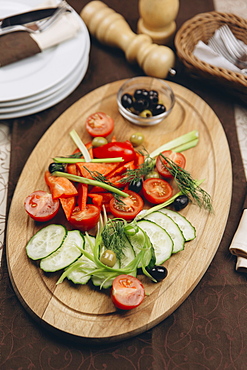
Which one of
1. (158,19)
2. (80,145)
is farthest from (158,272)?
(158,19)

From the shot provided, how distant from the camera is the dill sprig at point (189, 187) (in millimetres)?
2174

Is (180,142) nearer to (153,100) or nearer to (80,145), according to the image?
(153,100)

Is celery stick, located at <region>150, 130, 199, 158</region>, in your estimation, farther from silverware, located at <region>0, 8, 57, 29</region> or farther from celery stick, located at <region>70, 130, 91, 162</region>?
silverware, located at <region>0, 8, 57, 29</region>

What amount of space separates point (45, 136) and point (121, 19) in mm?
1115

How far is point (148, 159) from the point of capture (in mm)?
2350

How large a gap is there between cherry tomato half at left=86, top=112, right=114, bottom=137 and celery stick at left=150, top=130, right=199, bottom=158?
32cm

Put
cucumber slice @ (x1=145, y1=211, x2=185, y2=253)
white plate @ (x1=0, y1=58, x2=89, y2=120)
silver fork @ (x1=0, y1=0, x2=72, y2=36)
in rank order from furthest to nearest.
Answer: silver fork @ (x1=0, y1=0, x2=72, y2=36) < white plate @ (x1=0, y1=58, x2=89, y2=120) < cucumber slice @ (x1=145, y1=211, x2=185, y2=253)

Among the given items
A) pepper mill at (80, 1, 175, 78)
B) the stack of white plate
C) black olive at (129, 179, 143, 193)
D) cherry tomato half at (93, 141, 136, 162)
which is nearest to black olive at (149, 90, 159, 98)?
pepper mill at (80, 1, 175, 78)

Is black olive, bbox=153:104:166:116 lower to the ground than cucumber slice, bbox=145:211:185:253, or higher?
higher

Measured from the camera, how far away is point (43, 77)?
2.51 metres

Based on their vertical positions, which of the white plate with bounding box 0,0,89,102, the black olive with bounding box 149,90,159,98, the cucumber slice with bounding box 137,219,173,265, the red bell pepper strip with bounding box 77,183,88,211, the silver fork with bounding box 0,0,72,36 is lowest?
the red bell pepper strip with bounding box 77,183,88,211

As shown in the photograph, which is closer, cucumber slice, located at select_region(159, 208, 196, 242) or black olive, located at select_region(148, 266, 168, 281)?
black olive, located at select_region(148, 266, 168, 281)

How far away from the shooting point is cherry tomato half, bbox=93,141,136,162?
7.45 feet

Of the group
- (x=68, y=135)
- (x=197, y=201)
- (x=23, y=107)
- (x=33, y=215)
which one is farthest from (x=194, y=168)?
(x=23, y=107)
